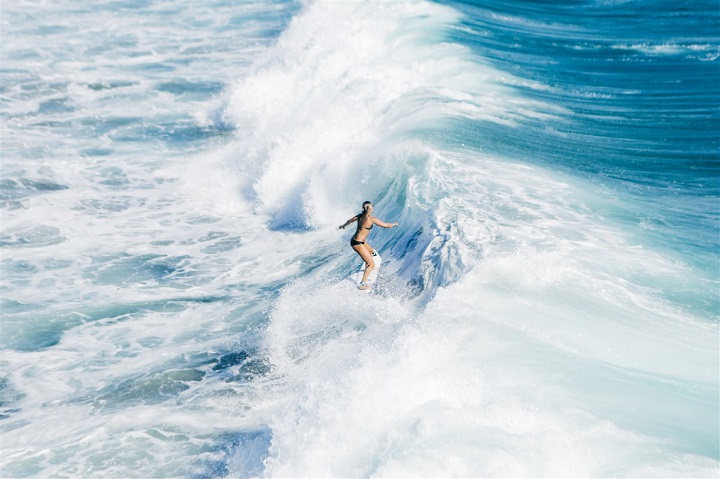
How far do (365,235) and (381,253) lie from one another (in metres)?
1.54

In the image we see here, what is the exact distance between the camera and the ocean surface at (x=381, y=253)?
7.23 m

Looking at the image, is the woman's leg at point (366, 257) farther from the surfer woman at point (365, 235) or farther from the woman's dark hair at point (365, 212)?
the woman's dark hair at point (365, 212)

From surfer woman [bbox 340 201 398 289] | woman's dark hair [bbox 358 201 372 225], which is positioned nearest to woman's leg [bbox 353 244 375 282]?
surfer woman [bbox 340 201 398 289]

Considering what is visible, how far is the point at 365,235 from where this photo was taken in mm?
10180

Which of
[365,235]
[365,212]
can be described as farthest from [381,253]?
[365,212]

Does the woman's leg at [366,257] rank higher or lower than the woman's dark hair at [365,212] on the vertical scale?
lower

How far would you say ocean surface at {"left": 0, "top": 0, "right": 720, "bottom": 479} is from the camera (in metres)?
7.23

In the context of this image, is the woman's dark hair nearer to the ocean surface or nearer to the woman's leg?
the woman's leg

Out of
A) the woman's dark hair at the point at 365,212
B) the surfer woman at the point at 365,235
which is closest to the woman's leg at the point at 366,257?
the surfer woman at the point at 365,235

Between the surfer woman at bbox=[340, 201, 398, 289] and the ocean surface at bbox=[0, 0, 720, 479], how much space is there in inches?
17.5

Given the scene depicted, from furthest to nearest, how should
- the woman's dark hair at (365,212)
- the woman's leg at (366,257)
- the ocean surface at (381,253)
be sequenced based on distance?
1. the woman's leg at (366,257)
2. the woman's dark hair at (365,212)
3. the ocean surface at (381,253)

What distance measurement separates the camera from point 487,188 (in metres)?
12.1

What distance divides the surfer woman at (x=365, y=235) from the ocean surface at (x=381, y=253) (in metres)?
0.44

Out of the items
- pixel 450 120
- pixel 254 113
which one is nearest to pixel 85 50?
pixel 254 113
